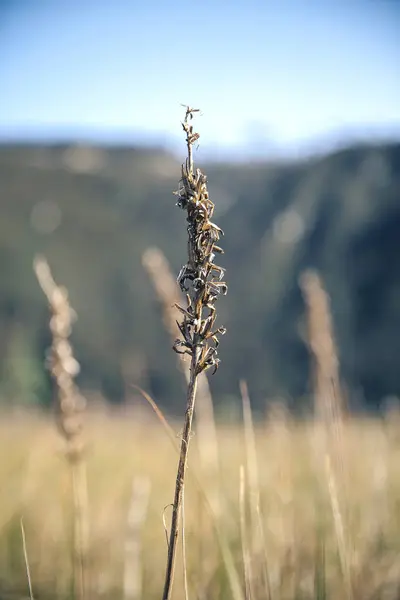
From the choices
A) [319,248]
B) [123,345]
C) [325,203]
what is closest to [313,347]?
[123,345]

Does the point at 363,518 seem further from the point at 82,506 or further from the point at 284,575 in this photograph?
the point at 82,506

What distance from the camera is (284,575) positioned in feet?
10.2

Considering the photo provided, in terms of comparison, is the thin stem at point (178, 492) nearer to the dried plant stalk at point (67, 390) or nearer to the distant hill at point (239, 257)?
the dried plant stalk at point (67, 390)

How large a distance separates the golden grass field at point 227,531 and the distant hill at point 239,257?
299ft

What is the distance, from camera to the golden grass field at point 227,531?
246 cm

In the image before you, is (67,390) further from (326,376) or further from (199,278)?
(326,376)

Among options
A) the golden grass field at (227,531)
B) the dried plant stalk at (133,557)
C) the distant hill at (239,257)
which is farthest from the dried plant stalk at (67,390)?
the distant hill at (239,257)

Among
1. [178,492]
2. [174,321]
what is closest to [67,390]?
[174,321]

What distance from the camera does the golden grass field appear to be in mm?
2459

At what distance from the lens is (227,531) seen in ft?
12.4

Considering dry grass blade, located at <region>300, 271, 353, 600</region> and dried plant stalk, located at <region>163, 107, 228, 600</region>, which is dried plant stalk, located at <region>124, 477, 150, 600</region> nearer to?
dry grass blade, located at <region>300, 271, 353, 600</region>

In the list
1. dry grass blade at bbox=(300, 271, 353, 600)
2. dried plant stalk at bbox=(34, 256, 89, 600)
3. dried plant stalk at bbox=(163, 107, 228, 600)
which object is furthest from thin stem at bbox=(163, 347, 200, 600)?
dry grass blade at bbox=(300, 271, 353, 600)

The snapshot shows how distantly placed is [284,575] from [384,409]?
1868 mm

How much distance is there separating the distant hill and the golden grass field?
91.1 m
